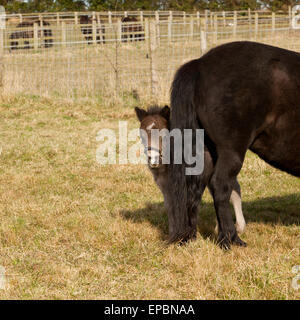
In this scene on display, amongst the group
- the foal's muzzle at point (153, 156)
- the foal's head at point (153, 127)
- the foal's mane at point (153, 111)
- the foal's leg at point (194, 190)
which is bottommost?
the foal's leg at point (194, 190)

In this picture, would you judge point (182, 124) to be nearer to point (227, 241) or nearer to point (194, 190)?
point (194, 190)

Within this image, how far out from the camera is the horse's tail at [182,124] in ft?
13.2

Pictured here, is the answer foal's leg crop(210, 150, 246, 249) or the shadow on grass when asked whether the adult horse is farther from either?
the shadow on grass

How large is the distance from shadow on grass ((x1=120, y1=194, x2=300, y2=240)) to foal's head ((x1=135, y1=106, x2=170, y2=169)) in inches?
38.0

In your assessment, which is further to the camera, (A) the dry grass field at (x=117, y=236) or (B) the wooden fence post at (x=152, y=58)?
(B) the wooden fence post at (x=152, y=58)

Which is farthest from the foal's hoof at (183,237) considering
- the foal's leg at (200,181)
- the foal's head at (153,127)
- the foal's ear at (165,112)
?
the foal's ear at (165,112)

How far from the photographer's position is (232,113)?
153 inches

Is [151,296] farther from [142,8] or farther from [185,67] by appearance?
[142,8]

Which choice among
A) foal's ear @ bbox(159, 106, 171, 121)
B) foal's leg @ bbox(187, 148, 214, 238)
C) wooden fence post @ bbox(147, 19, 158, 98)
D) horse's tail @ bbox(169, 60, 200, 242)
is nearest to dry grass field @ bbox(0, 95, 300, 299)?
horse's tail @ bbox(169, 60, 200, 242)

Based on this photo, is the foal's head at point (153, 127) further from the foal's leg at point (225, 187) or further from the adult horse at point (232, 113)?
the foal's leg at point (225, 187)

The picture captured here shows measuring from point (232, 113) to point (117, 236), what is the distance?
1757 mm

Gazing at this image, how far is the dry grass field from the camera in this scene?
3.55m

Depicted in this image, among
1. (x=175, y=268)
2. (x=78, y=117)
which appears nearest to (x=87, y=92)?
(x=78, y=117)

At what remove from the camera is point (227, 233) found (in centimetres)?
421
